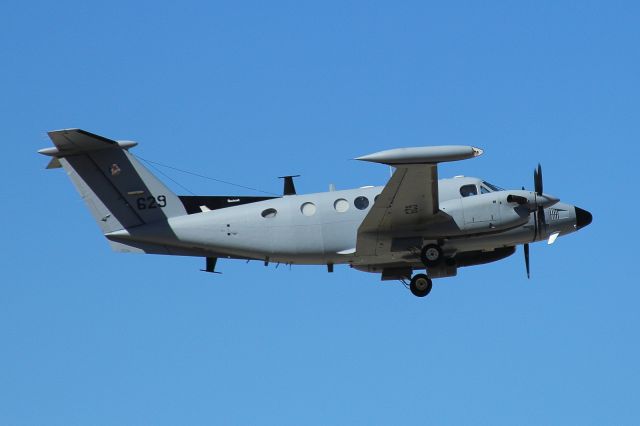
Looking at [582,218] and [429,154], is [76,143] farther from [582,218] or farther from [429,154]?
[582,218]

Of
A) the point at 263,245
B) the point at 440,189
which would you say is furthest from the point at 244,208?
the point at 440,189

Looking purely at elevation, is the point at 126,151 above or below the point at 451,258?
above

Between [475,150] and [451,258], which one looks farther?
[451,258]

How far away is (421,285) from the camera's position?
33406 millimetres

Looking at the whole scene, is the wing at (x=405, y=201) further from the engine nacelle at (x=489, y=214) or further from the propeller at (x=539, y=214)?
the propeller at (x=539, y=214)

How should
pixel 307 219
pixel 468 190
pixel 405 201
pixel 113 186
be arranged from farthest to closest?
pixel 113 186 → pixel 468 190 → pixel 307 219 → pixel 405 201

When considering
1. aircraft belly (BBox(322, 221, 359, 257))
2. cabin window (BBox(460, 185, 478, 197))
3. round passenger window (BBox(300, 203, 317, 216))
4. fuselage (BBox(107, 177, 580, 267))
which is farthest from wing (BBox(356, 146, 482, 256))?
round passenger window (BBox(300, 203, 317, 216))

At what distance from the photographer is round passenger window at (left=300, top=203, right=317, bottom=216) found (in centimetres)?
3244

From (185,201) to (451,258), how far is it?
25.6ft

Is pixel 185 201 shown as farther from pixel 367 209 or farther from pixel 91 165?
pixel 367 209

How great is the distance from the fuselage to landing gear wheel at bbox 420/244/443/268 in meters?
0.32

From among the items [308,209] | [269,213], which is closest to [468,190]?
[308,209]

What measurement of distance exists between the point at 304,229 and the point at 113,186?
18.4 ft

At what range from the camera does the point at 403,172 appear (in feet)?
99.5
